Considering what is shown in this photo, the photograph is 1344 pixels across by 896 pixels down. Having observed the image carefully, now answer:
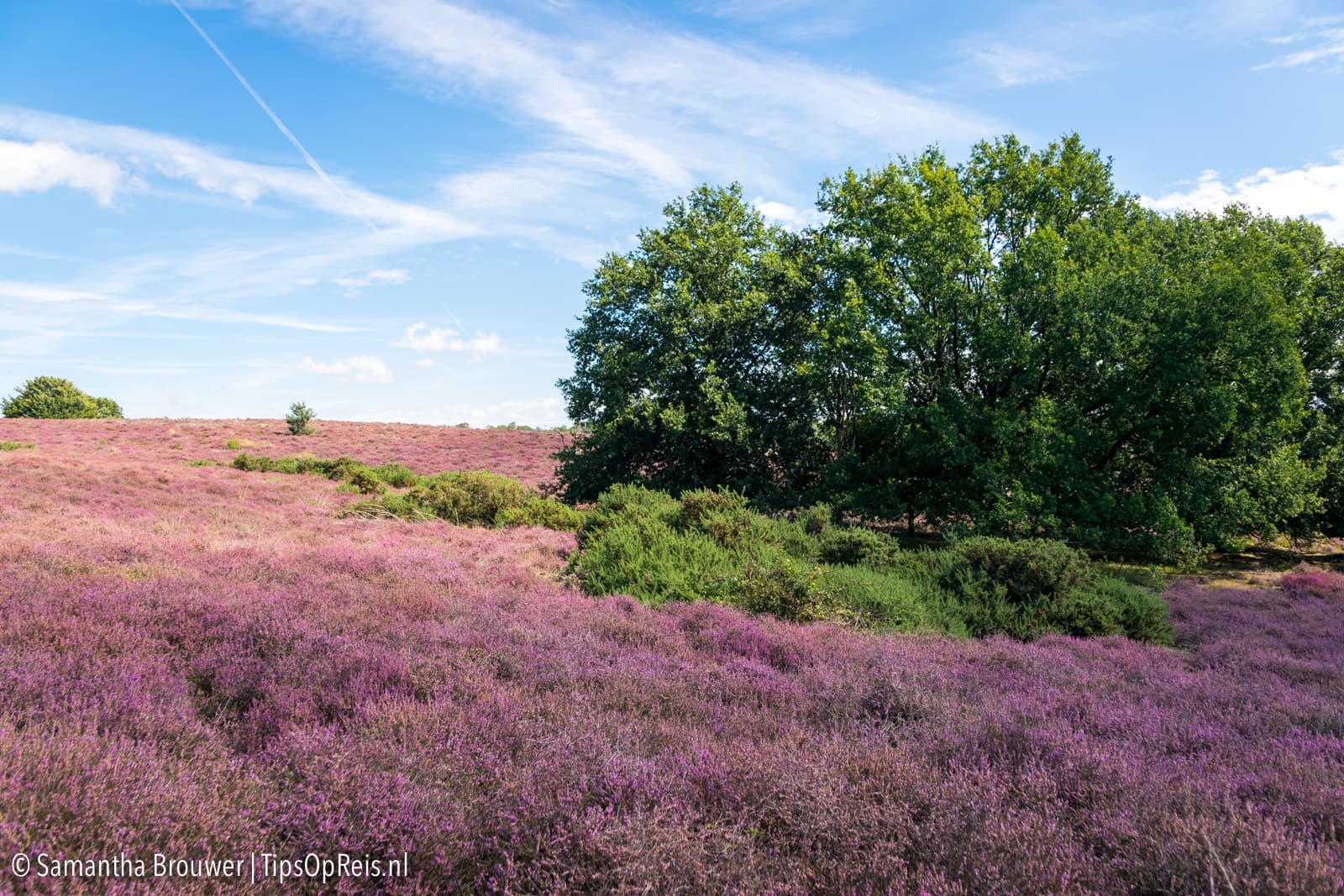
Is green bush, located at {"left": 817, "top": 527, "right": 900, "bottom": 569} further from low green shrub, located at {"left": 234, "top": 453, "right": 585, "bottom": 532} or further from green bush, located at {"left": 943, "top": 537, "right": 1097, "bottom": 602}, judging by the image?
low green shrub, located at {"left": 234, "top": 453, "right": 585, "bottom": 532}

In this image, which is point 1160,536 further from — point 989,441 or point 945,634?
point 945,634

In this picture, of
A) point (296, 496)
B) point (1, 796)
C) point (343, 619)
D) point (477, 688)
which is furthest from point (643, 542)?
point (296, 496)

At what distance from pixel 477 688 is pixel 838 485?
15.9 m

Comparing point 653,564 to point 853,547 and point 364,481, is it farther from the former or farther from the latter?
point 364,481

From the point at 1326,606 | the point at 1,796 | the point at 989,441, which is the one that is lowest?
the point at 1326,606

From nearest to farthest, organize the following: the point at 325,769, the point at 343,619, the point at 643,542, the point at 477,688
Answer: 1. the point at 325,769
2. the point at 477,688
3. the point at 343,619
4. the point at 643,542

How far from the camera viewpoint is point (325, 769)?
9.84 ft

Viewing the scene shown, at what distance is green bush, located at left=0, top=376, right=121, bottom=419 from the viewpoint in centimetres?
6353

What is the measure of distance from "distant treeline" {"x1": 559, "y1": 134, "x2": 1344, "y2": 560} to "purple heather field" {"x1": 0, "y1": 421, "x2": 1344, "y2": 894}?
883 cm

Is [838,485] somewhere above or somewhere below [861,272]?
below

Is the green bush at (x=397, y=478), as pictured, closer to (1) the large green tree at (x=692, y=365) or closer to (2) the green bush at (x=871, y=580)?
(1) the large green tree at (x=692, y=365)

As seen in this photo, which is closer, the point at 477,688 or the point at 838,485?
the point at 477,688

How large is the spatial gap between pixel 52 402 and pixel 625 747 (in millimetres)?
87392

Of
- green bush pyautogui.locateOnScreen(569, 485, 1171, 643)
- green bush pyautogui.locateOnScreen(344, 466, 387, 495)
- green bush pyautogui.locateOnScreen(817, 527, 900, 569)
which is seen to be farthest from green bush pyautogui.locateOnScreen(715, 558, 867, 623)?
green bush pyautogui.locateOnScreen(344, 466, 387, 495)
